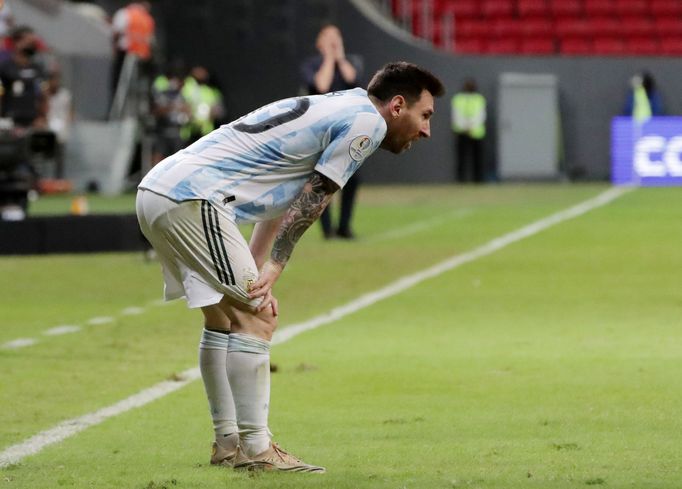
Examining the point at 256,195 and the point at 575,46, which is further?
the point at 575,46

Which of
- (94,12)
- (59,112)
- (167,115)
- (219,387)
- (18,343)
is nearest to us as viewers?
(219,387)

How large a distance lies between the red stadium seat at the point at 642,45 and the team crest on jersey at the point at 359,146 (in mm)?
32436

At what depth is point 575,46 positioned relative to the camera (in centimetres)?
3822

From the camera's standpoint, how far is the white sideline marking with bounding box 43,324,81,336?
38.6 ft

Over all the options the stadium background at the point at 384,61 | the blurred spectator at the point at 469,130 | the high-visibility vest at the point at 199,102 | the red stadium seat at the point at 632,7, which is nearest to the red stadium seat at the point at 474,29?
the stadium background at the point at 384,61

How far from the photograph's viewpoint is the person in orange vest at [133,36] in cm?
3023

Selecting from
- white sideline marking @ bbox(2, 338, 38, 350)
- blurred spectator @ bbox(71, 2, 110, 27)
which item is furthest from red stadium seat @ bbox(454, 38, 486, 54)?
white sideline marking @ bbox(2, 338, 38, 350)

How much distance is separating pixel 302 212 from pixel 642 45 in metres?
32.7

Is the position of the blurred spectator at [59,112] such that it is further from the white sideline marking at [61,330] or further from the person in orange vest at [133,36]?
the white sideline marking at [61,330]

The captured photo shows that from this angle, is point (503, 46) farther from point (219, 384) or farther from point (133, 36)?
point (219, 384)

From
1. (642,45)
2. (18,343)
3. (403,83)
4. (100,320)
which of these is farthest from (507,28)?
(403,83)

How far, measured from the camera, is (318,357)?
33.8 feet

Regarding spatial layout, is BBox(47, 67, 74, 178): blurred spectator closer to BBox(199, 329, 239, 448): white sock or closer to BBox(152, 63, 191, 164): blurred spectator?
BBox(152, 63, 191, 164): blurred spectator

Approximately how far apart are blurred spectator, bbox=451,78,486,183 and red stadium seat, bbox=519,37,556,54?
1993 mm
